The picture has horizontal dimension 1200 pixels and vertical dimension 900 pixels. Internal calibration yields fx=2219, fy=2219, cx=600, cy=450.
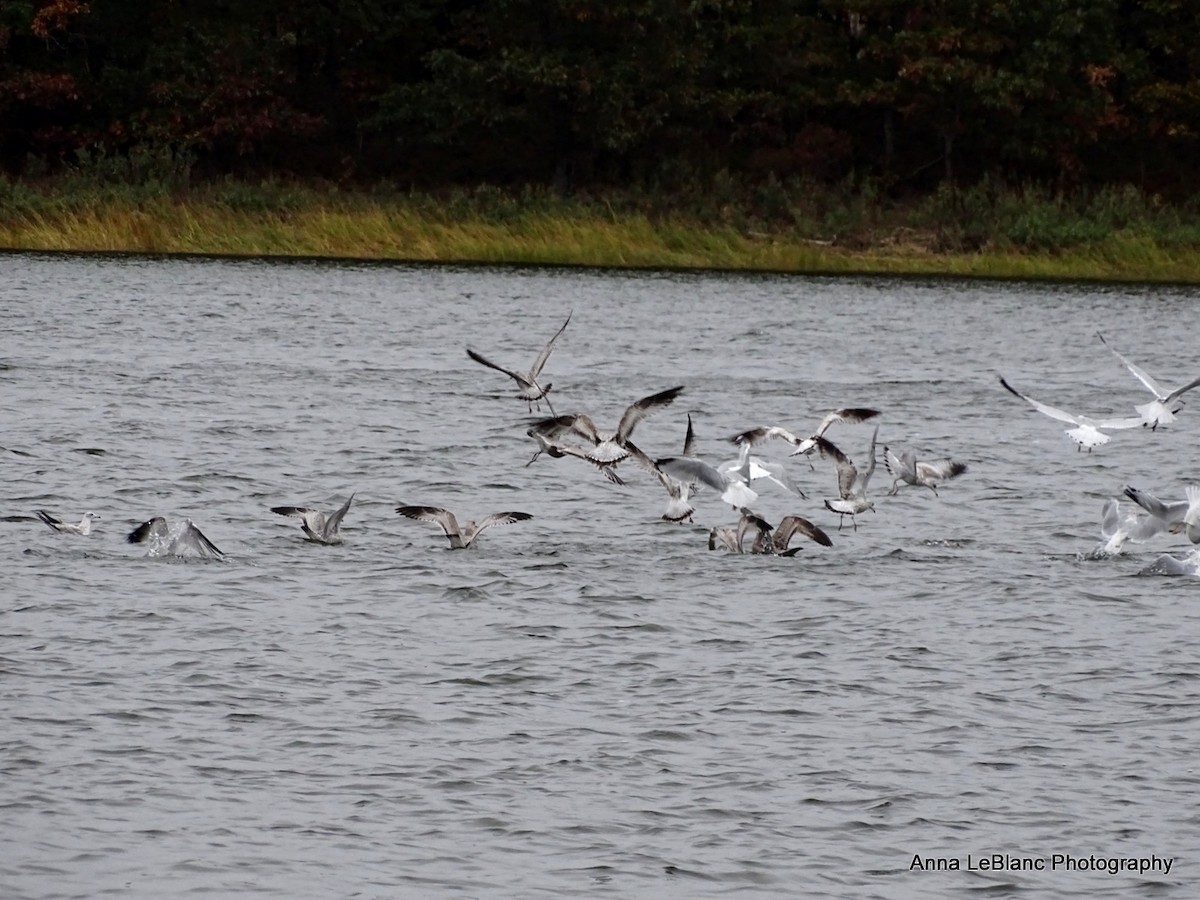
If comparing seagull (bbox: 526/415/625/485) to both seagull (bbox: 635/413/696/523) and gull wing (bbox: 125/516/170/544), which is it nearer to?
seagull (bbox: 635/413/696/523)

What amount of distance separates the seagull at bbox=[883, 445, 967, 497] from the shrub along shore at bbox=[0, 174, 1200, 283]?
26936mm

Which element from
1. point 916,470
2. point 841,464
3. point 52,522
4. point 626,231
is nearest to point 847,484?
point 841,464

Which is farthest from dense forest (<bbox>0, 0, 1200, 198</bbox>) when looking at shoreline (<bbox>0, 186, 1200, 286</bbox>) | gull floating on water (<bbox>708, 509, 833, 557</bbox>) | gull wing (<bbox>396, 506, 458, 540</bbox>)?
gull wing (<bbox>396, 506, 458, 540</bbox>)

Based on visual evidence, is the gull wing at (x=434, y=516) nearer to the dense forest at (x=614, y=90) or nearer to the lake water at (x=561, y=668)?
the lake water at (x=561, y=668)

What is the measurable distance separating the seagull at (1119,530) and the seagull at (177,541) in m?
6.16

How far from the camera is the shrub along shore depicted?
44000 mm

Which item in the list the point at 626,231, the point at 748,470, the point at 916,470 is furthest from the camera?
the point at 626,231

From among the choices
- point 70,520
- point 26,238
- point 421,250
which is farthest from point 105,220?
point 70,520

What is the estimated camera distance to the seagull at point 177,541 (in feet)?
47.8

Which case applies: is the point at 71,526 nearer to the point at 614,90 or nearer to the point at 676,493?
the point at 676,493

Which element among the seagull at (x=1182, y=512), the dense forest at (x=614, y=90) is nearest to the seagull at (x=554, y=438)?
the seagull at (x=1182, y=512)

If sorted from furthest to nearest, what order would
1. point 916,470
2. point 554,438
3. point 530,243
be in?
point 530,243 → point 916,470 → point 554,438

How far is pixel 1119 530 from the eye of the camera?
15.6 metres

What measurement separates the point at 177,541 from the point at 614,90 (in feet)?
125
